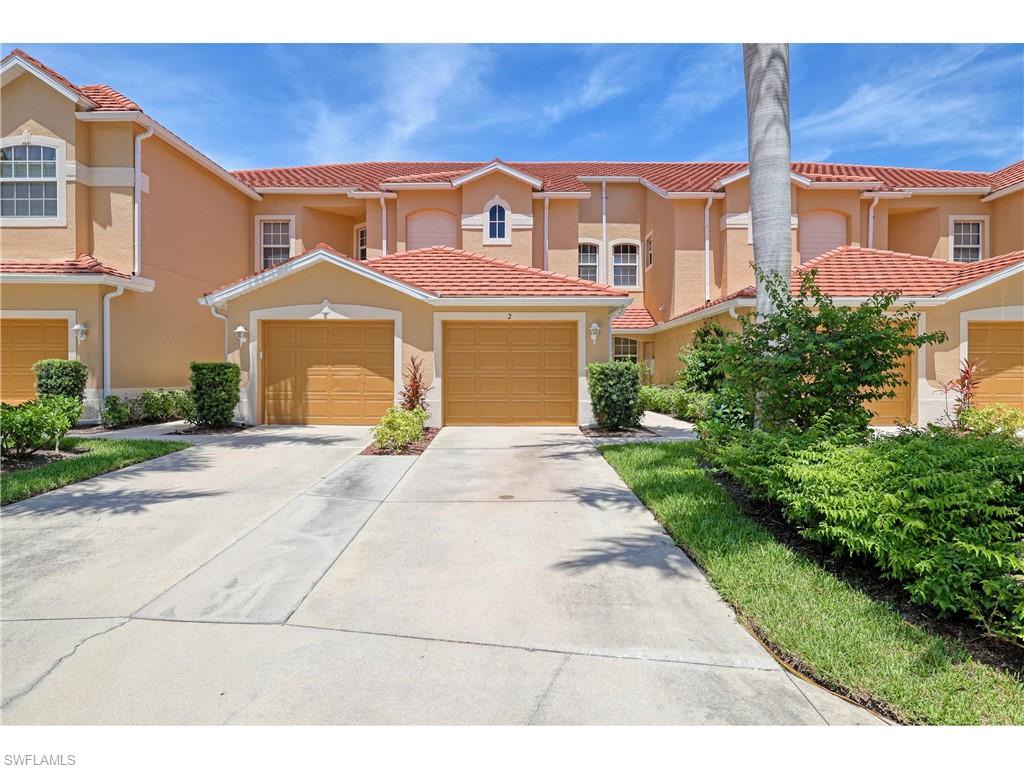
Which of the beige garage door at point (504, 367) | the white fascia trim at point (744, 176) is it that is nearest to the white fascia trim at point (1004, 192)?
the white fascia trim at point (744, 176)

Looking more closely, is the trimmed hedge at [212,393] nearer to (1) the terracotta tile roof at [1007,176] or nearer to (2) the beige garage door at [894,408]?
(2) the beige garage door at [894,408]

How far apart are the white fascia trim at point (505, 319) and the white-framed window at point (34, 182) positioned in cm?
985

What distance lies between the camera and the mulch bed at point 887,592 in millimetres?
3207

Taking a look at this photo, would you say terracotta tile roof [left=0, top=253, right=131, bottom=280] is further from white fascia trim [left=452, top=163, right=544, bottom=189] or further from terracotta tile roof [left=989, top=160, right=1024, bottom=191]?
terracotta tile roof [left=989, top=160, right=1024, bottom=191]

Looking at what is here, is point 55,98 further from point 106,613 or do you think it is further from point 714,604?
point 714,604

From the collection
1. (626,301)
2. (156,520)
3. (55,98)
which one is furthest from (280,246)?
(156,520)

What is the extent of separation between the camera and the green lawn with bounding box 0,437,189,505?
6.73 m

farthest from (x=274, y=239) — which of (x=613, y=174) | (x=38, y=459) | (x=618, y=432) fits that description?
(x=618, y=432)

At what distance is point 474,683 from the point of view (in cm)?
305

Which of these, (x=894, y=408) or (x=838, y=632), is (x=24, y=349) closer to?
(x=838, y=632)

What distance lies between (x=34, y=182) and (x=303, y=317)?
7.73 m

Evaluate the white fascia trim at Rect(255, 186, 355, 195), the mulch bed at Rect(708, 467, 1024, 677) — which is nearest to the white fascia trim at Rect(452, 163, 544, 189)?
the white fascia trim at Rect(255, 186, 355, 195)

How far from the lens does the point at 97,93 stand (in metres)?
14.8

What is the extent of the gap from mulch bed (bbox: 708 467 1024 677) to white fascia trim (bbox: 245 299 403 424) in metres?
9.03
